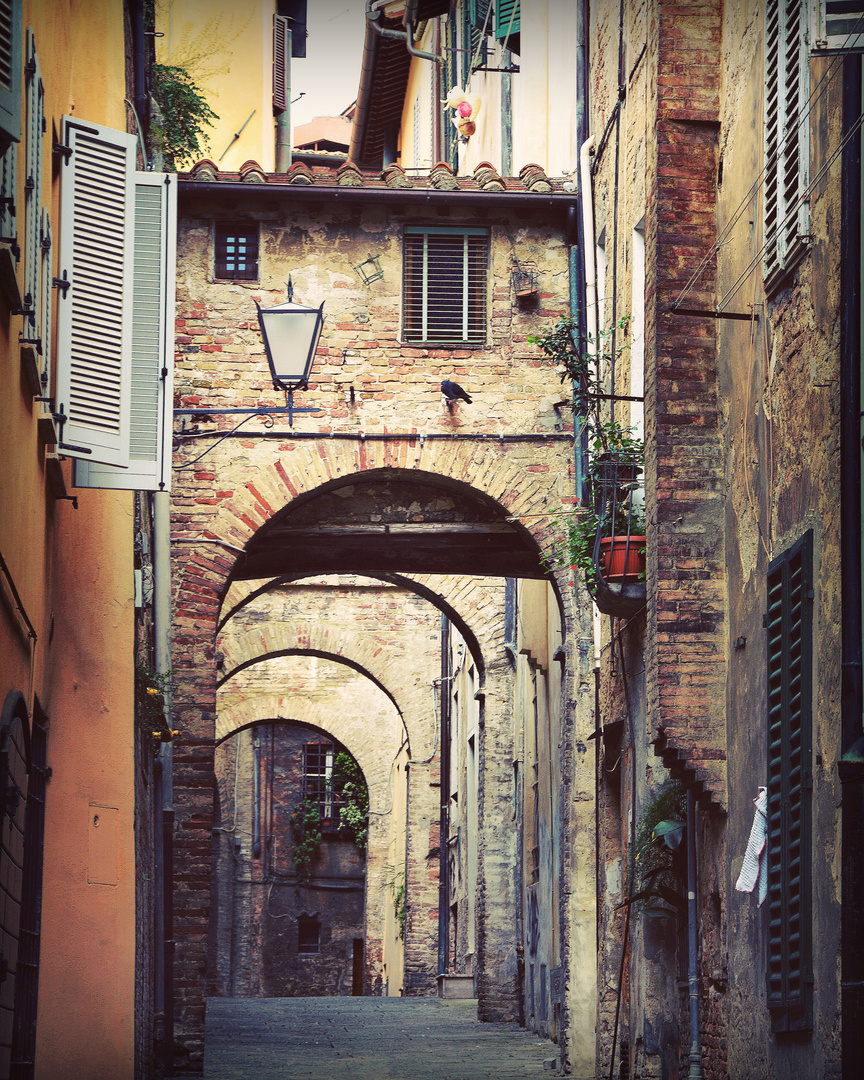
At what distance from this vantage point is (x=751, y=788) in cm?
746

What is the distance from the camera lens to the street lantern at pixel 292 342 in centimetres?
1048

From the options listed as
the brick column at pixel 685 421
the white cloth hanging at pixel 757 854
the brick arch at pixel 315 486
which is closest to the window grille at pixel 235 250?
the brick arch at pixel 315 486

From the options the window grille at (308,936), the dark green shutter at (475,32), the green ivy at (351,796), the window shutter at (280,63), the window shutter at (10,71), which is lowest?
the window grille at (308,936)

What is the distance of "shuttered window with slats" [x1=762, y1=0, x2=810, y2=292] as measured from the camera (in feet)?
21.9

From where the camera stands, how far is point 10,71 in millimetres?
5066

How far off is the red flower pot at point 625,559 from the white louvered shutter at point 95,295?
326cm

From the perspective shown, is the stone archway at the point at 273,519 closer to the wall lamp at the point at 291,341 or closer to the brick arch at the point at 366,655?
the wall lamp at the point at 291,341

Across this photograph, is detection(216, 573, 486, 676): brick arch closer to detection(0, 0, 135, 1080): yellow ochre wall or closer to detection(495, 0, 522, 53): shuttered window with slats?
detection(495, 0, 522, 53): shuttered window with slats

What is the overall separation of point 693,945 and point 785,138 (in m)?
4.27

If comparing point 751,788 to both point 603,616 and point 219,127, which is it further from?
point 219,127

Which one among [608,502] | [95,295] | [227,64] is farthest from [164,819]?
[227,64]

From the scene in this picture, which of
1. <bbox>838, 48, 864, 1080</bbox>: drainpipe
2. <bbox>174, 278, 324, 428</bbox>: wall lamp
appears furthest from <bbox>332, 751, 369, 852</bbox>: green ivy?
<bbox>838, 48, 864, 1080</bbox>: drainpipe

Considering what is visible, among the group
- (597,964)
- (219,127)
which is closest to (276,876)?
(219,127)

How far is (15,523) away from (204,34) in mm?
13911
